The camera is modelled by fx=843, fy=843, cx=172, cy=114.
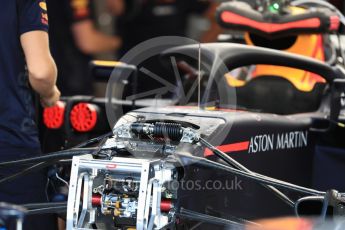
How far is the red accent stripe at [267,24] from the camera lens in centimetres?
568

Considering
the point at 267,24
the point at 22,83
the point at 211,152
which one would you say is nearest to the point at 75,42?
the point at 267,24

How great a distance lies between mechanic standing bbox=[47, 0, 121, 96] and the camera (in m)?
7.70

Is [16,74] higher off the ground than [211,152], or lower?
higher

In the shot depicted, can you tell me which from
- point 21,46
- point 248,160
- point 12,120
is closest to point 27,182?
point 12,120

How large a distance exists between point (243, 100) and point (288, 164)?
3.36ft

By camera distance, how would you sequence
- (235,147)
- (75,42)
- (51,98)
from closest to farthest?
1. (51,98)
2. (235,147)
3. (75,42)

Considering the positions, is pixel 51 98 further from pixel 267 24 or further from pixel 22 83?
pixel 267 24

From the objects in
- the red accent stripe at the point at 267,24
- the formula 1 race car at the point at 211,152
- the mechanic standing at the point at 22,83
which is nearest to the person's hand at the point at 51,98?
the mechanic standing at the point at 22,83

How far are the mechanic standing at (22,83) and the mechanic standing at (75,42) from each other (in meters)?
3.78

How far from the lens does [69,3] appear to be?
7.76 meters

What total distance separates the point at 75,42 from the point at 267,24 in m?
2.59

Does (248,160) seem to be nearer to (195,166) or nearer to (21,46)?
(195,166)

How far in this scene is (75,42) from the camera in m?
7.84

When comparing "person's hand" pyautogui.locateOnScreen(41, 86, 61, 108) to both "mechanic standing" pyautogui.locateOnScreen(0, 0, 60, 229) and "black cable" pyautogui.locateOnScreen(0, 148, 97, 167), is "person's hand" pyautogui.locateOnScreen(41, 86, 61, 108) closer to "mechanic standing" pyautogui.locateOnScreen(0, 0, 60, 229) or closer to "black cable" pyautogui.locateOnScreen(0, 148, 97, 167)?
"mechanic standing" pyautogui.locateOnScreen(0, 0, 60, 229)
